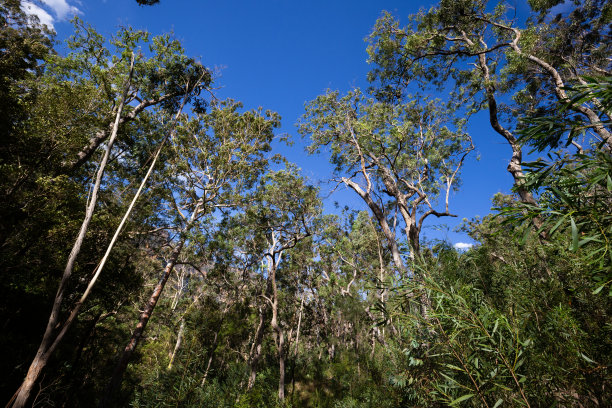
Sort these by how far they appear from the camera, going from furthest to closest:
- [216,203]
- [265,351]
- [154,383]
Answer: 1. [265,351]
2. [216,203]
3. [154,383]

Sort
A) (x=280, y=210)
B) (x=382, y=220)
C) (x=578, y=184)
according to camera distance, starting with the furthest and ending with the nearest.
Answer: (x=280, y=210), (x=382, y=220), (x=578, y=184)

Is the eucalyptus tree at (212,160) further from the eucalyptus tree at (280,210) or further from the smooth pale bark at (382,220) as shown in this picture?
the smooth pale bark at (382,220)

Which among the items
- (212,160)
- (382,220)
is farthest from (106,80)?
(382,220)

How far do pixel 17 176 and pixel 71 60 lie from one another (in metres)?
5.18

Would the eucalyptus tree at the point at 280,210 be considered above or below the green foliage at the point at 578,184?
above

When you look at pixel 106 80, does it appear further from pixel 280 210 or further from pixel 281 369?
pixel 281 369

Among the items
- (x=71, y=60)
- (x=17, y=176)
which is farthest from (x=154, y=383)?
(x=71, y=60)

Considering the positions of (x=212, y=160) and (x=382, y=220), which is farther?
(x=212, y=160)

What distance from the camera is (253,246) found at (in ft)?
51.5

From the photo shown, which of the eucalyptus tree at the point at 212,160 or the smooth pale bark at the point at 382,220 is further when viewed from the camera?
the eucalyptus tree at the point at 212,160

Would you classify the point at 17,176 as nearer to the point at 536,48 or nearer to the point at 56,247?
the point at 56,247

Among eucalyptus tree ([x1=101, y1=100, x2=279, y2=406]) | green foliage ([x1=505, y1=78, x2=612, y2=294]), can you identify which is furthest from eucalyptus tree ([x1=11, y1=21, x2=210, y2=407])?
green foliage ([x1=505, y1=78, x2=612, y2=294])

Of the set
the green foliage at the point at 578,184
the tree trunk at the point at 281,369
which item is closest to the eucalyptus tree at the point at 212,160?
the tree trunk at the point at 281,369

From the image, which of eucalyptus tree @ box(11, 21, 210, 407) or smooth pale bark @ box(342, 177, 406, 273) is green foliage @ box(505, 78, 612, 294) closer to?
smooth pale bark @ box(342, 177, 406, 273)
